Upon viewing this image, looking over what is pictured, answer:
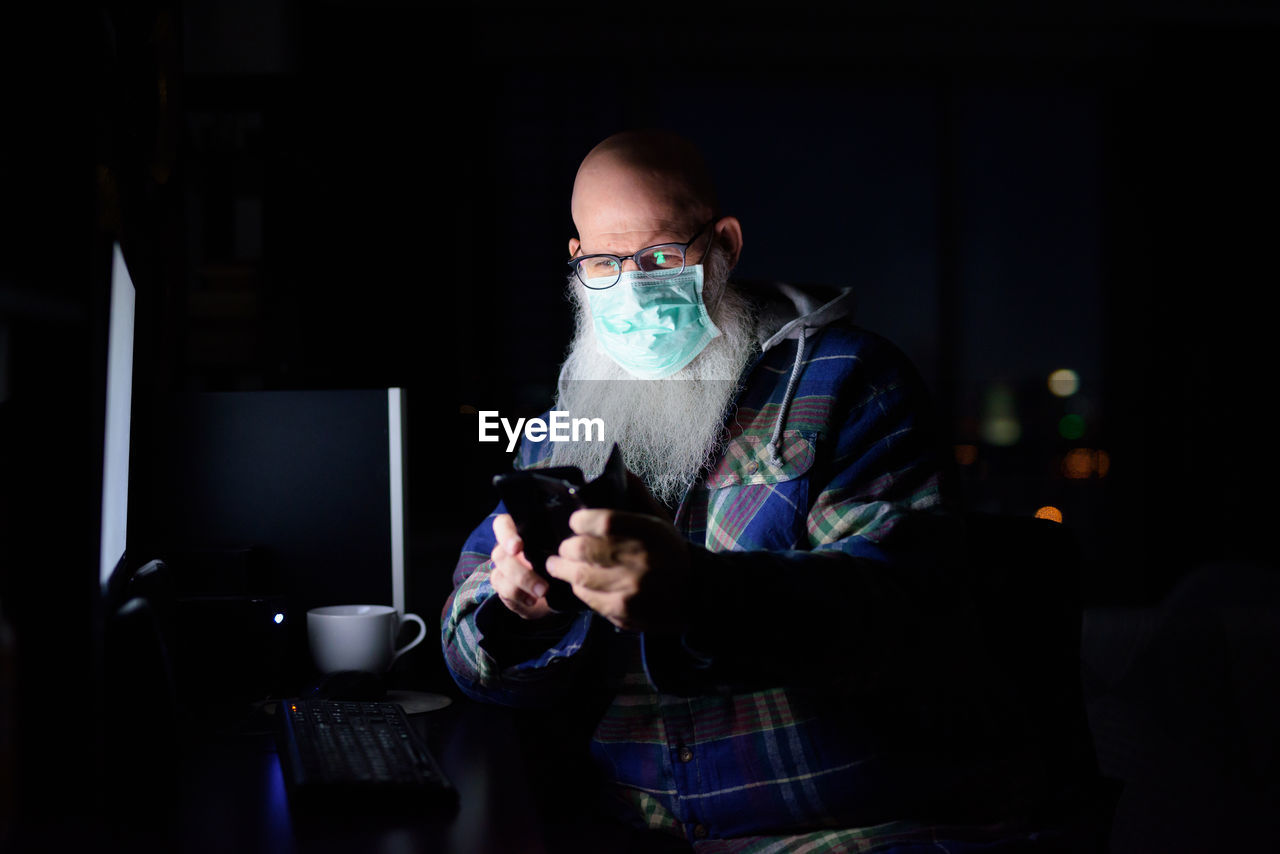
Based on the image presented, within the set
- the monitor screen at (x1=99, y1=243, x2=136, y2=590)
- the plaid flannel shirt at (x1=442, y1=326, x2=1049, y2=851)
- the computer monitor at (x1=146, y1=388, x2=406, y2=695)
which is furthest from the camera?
the computer monitor at (x1=146, y1=388, x2=406, y2=695)

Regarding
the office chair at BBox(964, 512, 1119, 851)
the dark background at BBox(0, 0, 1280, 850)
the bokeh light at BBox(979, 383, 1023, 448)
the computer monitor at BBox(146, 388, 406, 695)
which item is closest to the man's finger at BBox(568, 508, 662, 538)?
the office chair at BBox(964, 512, 1119, 851)

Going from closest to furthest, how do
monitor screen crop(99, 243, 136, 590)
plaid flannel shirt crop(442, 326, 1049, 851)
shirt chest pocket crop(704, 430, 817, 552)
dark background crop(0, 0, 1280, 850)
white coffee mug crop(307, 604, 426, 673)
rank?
monitor screen crop(99, 243, 136, 590) < plaid flannel shirt crop(442, 326, 1049, 851) < shirt chest pocket crop(704, 430, 817, 552) < white coffee mug crop(307, 604, 426, 673) < dark background crop(0, 0, 1280, 850)

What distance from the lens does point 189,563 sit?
135 cm

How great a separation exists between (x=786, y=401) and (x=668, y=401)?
0.25m

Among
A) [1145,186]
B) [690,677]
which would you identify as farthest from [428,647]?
[1145,186]

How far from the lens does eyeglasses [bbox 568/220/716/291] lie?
4.48 feet

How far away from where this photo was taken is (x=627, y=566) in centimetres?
80

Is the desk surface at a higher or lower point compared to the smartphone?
lower

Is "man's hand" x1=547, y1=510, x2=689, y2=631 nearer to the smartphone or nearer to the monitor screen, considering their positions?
the smartphone

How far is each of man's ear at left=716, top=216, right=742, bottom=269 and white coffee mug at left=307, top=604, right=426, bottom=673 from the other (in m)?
0.69

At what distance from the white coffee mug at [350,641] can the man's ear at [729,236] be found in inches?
27.1

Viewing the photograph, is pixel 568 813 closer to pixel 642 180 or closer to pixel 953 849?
pixel 953 849

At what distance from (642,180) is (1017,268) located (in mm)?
2884

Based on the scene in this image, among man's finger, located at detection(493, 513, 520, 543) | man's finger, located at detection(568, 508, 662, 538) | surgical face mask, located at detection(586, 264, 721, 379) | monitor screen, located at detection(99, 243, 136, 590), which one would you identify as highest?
surgical face mask, located at detection(586, 264, 721, 379)
